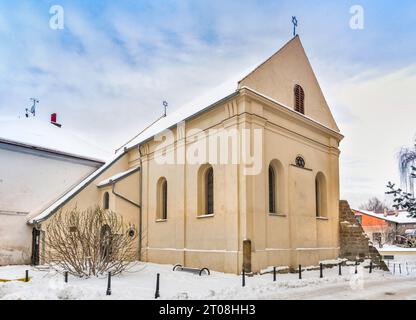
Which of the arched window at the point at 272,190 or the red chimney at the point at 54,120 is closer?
the arched window at the point at 272,190

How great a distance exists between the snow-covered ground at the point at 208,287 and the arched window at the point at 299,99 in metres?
7.66

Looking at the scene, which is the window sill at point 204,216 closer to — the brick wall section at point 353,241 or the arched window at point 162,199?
the arched window at point 162,199

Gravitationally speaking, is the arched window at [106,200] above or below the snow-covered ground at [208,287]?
above

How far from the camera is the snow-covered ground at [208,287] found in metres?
11.2

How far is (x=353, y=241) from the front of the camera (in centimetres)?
2044

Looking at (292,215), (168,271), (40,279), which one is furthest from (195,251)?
(40,279)

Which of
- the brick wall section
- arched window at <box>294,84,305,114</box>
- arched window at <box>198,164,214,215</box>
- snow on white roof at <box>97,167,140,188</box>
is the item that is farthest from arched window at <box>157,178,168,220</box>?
the brick wall section

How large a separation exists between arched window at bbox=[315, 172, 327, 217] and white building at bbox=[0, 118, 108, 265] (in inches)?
528

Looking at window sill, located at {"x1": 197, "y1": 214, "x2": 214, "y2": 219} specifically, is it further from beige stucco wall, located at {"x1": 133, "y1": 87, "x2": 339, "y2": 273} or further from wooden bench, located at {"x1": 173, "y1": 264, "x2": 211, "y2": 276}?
wooden bench, located at {"x1": 173, "y1": 264, "x2": 211, "y2": 276}

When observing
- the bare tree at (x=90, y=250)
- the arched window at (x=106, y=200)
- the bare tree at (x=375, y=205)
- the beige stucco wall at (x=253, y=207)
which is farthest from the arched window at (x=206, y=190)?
the bare tree at (x=375, y=205)

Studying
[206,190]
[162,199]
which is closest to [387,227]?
[162,199]

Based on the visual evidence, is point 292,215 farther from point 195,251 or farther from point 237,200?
point 195,251

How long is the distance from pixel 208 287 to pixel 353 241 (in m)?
10.7
